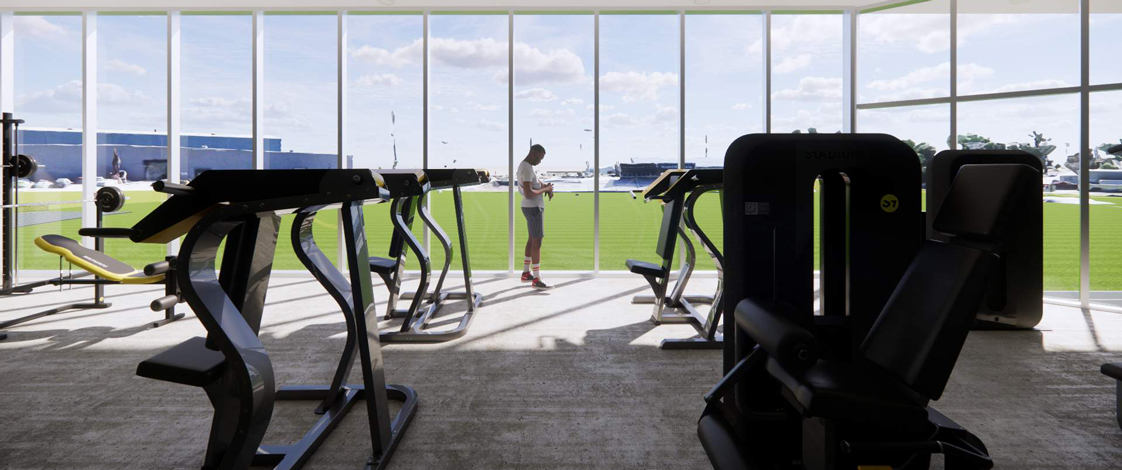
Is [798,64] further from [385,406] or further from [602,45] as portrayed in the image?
[385,406]

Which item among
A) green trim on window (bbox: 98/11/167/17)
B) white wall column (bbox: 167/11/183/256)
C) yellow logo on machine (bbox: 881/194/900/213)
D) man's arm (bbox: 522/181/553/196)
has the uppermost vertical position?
green trim on window (bbox: 98/11/167/17)

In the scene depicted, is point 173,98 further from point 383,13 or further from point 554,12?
point 554,12

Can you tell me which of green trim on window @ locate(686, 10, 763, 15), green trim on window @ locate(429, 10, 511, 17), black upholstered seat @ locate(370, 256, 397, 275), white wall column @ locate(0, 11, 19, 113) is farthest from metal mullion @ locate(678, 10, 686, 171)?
white wall column @ locate(0, 11, 19, 113)

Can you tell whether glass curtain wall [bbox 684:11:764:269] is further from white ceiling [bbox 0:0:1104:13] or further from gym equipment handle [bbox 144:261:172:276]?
gym equipment handle [bbox 144:261:172:276]

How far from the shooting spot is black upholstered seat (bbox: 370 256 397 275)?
15.4 feet

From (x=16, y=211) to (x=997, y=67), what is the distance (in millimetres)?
9453

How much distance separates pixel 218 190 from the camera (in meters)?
1.96

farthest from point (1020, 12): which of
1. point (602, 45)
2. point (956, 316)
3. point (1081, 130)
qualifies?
point (956, 316)

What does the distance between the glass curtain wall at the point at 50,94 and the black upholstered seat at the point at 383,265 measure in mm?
4855

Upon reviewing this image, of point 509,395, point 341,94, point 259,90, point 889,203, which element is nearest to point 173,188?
point 509,395

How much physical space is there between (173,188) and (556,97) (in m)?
6.04

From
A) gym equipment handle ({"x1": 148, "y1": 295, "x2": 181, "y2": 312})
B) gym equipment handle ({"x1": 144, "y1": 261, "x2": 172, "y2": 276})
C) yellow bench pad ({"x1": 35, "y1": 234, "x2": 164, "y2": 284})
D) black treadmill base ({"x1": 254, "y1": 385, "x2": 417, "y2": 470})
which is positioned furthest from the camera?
yellow bench pad ({"x1": 35, "y1": 234, "x2": 164, "y2": 284})

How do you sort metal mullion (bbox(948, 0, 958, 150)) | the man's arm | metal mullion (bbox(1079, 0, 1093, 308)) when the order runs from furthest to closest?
the man's arm < metal mullion (bbox(948, 0, 958, 150)) < metal mullion (bbox(1079, 0, 1093, 308))

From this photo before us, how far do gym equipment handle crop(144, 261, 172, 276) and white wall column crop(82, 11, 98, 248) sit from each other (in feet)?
11.4
